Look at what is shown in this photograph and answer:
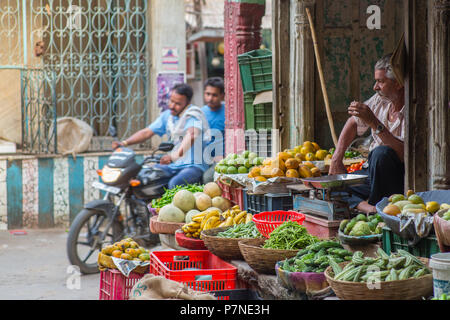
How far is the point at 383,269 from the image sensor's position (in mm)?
3096

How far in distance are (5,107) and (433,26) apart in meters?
8.16

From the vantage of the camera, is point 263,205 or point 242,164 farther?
point 242,164

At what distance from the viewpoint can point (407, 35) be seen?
4195 mm

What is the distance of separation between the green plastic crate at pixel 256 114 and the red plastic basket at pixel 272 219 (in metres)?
2.58

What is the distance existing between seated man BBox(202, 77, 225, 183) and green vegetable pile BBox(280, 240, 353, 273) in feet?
12.5

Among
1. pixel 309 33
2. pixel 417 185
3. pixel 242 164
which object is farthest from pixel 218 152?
pixel 417 185

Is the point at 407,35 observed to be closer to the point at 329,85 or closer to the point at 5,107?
the point at 329,85

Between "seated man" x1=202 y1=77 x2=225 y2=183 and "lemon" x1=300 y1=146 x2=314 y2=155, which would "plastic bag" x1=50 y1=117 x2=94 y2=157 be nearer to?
Result: "seated man" x1=202 y1=77 x2=225 y2=183

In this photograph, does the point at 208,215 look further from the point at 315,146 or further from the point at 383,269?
the point at 383,269

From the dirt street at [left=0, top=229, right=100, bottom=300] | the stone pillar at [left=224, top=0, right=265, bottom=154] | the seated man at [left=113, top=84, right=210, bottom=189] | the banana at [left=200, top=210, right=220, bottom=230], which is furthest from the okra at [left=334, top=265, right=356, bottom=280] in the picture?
the stone pillar at [left=224, top=0, right=265, bottom=154]

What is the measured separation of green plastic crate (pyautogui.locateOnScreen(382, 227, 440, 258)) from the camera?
3.34 m

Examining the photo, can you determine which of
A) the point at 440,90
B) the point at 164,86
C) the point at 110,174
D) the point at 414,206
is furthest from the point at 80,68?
the point at 414,206

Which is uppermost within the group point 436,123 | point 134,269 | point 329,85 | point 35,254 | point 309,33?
point 309,33

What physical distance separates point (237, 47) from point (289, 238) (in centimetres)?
439
